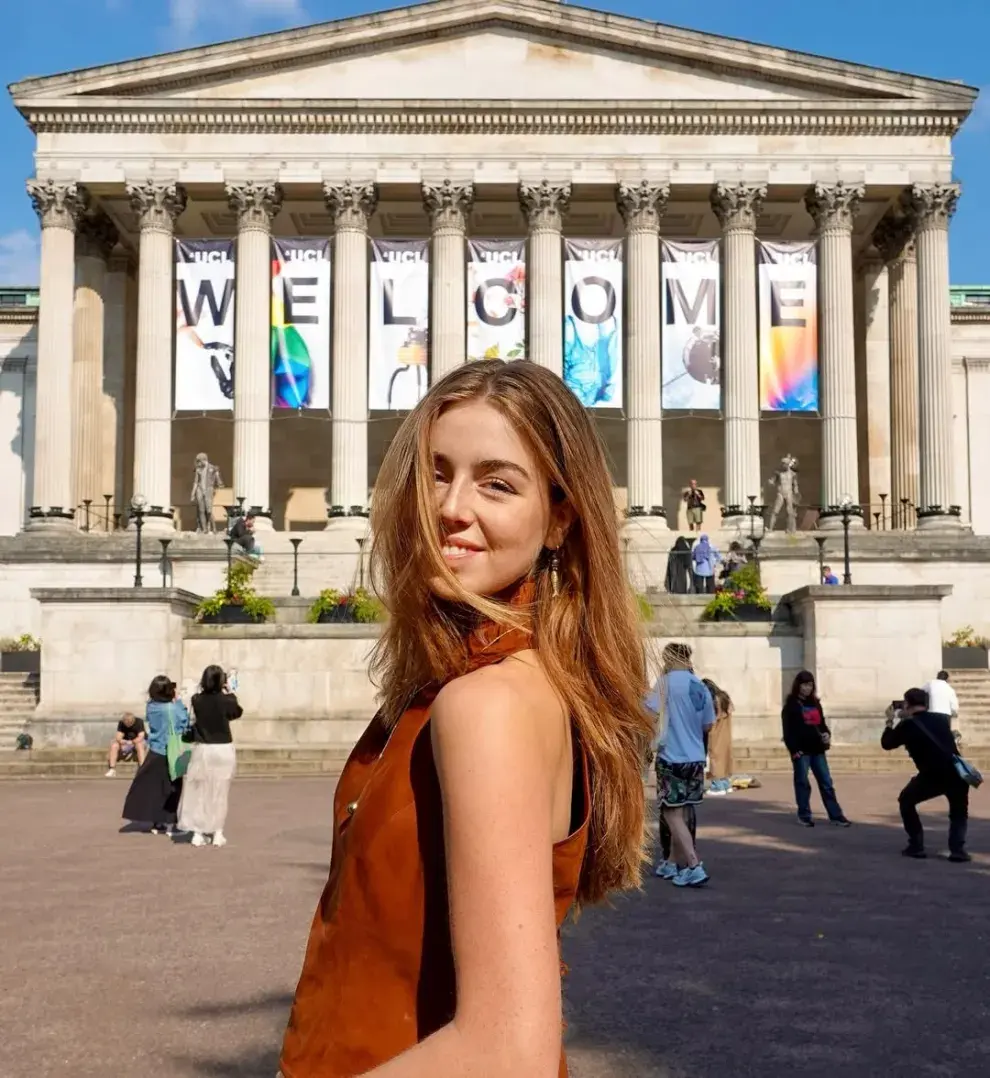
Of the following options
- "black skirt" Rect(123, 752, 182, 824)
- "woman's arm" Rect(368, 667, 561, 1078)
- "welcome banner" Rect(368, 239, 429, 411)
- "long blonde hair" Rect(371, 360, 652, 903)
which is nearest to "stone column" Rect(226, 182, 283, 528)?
"welcome banner" Rect(368, 239, 429, 411)

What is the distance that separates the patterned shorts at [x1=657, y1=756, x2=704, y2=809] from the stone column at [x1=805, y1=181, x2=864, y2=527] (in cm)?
3068

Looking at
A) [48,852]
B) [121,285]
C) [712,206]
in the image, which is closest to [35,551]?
[121,285]

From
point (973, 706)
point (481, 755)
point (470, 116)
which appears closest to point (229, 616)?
point (973, 706)

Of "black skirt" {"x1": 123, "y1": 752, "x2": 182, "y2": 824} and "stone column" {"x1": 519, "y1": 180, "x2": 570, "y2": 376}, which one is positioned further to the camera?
"stone column" {"x1": 519, "y1": 180, "x2": 570, "y2": 376}

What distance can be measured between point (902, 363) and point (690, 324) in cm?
874

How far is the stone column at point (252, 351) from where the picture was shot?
4125cm

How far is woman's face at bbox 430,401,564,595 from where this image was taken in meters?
2.07

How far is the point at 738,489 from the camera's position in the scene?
136 ft

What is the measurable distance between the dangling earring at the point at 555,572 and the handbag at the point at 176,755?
14.1 metres

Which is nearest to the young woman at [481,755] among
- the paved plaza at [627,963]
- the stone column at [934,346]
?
the paved plaza at [627,963]

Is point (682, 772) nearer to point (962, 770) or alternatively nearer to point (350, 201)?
point (962, 770)

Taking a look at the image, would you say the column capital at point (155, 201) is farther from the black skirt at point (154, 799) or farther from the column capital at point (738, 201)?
the black skirt at point (154, 799)

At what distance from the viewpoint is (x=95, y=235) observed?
4503cm

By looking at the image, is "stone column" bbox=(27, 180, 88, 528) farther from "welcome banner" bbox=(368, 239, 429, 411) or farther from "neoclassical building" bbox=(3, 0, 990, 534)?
"welcome banner" bbox=(368, 239, 429, 411)
